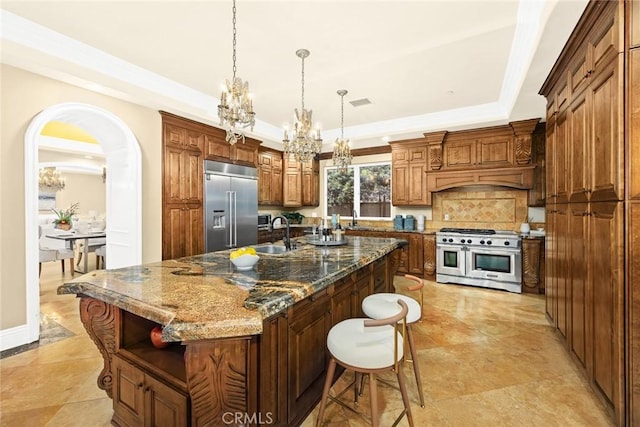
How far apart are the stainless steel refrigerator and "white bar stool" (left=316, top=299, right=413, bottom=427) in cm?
341

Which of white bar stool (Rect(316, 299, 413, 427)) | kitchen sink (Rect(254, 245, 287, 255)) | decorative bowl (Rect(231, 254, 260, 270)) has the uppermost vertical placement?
decorative bowl (Rect(231, 254, 260, 270))

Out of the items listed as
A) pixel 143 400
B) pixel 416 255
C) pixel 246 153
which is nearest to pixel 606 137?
pixel 143 400

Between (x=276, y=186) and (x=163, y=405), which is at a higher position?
(x=276, y=186)

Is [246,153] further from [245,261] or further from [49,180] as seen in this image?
[49,180]

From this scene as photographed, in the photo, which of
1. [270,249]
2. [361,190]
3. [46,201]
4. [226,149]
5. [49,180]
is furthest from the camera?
[46,201]

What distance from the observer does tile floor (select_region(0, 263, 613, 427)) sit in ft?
5.85

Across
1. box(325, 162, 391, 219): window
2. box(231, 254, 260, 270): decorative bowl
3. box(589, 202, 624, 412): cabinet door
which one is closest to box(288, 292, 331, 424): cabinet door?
box(231, 254, 260, 270): decorative bowl

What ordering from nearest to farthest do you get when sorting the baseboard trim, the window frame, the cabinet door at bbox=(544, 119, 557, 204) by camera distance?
the baseboard trim → the cabinet door at bbox=(544, 119, 557, 204) → the window frame

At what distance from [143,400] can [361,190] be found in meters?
5.45

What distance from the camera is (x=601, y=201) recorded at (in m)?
1.81

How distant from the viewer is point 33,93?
2.73 m

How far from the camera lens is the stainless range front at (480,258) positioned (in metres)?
4.32

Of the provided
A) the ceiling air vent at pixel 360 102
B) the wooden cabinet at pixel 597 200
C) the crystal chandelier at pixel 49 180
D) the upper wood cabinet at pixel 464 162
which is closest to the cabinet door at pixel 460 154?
the upper wood cabinet at pixel 464 162

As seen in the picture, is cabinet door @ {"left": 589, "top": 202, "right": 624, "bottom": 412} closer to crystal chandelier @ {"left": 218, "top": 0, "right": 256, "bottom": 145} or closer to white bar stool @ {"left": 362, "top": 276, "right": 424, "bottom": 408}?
white bar stool @ {"left": 362, "top": 276, "right": 424, "bottom": 408}
